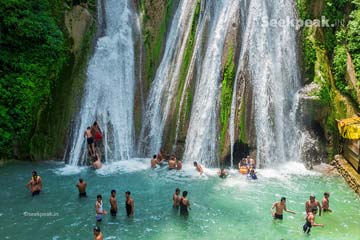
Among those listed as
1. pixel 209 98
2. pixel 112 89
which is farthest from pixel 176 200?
pixel 112 89

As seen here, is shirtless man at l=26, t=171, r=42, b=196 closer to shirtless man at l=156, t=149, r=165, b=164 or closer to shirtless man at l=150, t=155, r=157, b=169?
shirtless man at l=150, t=155, r=157, b=169

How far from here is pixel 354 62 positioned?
64.4 feet

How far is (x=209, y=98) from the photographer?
62.8 ft

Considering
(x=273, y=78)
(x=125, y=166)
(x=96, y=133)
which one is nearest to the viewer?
(x=125, y=166)

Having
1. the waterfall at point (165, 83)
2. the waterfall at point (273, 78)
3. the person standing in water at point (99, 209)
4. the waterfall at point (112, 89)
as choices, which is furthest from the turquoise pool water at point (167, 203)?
the waterfall at point (165, 83)

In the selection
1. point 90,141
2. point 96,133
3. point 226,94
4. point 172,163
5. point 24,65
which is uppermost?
point 24,65

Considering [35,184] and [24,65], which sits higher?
[24,65]

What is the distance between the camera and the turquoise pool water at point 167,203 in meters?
12.7

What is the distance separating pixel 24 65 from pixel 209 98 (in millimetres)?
8503

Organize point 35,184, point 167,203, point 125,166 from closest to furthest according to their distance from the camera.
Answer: point 167,203 < point 35,184 < point 125,166

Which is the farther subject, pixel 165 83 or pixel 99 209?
pixel 165 83

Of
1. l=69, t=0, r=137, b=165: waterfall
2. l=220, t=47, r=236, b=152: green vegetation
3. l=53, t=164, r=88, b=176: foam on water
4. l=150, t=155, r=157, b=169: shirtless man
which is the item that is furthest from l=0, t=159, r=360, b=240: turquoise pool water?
l=220, t=47, r=236, b=152: green vegetation

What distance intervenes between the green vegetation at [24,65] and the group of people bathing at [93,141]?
2.79m

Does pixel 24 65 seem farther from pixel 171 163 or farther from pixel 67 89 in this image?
Answer: pixel 171 163
